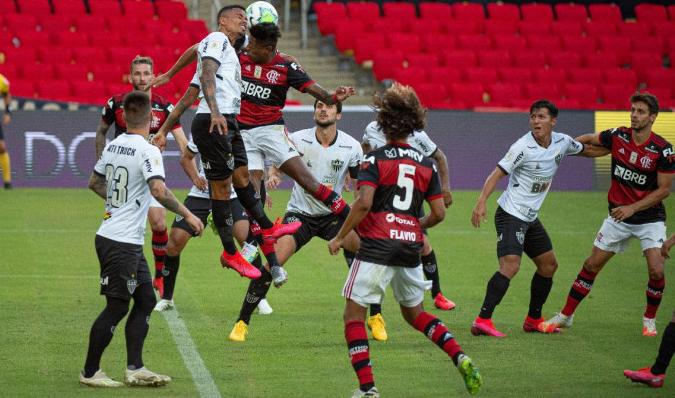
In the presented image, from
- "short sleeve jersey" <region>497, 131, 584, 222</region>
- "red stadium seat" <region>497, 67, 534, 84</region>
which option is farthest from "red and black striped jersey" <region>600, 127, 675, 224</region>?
"red stadium seat" <region>497, 67, 534, 84</region>

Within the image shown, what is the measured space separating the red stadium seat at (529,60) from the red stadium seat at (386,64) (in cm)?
322

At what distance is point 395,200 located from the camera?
754cm

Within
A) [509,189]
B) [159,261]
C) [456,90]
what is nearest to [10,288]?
[159,261]

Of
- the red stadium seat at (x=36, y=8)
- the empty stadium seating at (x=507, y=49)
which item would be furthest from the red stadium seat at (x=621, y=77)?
the red stadium seat at (x=36, y=8)

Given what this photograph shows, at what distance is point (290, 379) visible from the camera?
824cm

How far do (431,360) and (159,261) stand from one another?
3.72 m

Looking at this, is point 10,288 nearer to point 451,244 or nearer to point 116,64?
point 451,244

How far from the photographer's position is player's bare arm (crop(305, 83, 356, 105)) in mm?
9297

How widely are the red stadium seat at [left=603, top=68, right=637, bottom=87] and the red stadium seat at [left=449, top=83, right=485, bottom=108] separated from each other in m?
3.94

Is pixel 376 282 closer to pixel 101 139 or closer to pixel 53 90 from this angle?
pixel 101 139

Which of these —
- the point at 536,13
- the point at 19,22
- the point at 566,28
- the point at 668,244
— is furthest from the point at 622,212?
the point at 536,13

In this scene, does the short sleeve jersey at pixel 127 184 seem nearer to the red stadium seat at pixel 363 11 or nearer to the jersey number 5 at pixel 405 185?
the jersey number 5 at pixel 405 185

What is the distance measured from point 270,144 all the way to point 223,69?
95 centimetres

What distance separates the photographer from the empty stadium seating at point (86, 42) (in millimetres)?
22219
